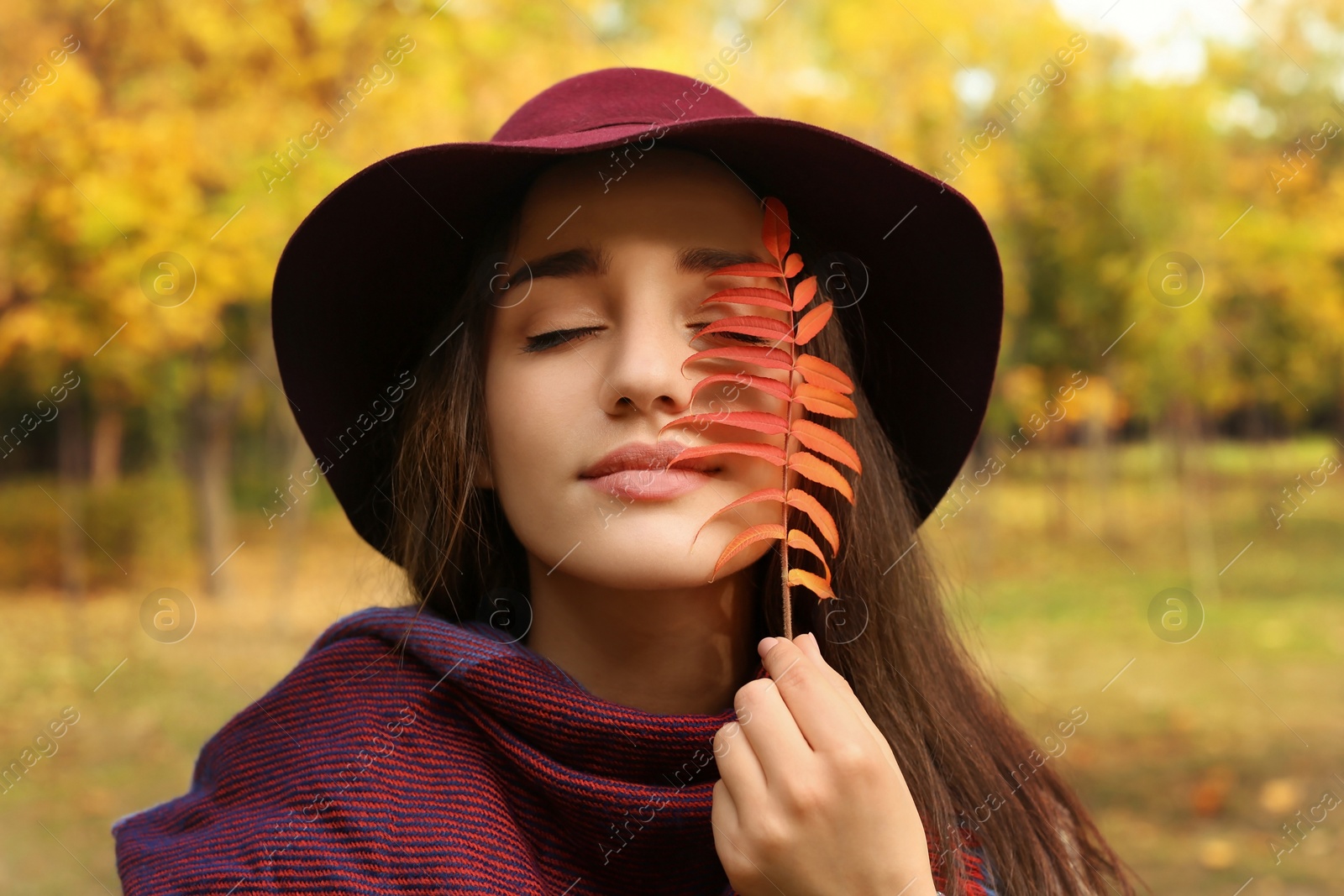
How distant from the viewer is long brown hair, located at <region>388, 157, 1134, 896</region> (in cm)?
208

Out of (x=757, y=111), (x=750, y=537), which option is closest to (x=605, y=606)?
(x=750, y=537)

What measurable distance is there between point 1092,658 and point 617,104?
26.2 feet

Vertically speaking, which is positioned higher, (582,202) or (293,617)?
(293,617)

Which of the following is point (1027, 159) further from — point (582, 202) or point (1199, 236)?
point (582, 202)

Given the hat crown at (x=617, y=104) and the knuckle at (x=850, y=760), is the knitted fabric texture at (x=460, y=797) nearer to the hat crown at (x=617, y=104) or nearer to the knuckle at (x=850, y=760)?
the knuckle at (x=850, y=760)

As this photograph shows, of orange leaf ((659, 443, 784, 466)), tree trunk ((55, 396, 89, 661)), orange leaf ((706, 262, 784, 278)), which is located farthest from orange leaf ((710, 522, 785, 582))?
tree trunk ((55, 396, 89, 661))

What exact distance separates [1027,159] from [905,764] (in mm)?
7286

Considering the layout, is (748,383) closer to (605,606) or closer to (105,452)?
(605,606)

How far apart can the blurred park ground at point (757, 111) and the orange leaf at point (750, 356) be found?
425 centimetres

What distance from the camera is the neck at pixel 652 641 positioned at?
6.89ft

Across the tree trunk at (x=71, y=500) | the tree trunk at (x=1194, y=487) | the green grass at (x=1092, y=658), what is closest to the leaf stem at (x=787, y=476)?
the green grass at (x=1092, y=658)

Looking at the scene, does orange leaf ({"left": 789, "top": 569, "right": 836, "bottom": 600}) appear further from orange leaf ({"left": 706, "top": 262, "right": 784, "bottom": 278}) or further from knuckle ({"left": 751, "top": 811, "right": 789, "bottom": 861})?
orange leaf ({"left": 706, "top": 262, "right": 784, "bottom": 278})

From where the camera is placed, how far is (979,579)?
999 centimetres

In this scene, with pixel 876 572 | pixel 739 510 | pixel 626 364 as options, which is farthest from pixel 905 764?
pixel 626 364
